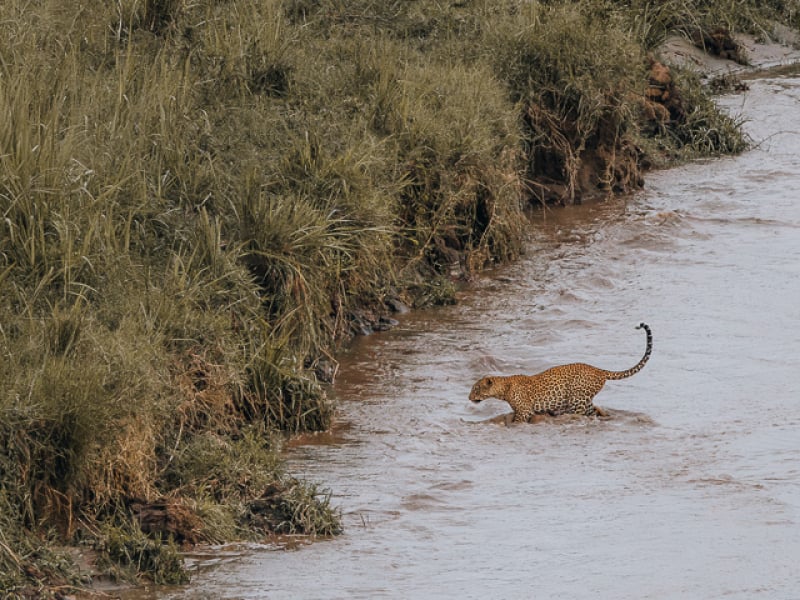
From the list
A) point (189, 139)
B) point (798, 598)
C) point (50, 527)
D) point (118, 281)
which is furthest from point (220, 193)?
point (798, 598)

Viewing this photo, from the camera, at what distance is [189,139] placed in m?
8.64

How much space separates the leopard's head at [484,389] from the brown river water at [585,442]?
13cm

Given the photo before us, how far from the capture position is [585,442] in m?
7.55

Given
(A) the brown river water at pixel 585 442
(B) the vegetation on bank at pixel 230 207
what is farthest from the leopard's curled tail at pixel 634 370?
(B) the vegetation on bank at pixel 230 207

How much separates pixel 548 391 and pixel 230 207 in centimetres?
208

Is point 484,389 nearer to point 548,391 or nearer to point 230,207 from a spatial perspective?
point 548,391

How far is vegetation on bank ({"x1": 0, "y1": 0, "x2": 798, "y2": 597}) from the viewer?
5.87 meters

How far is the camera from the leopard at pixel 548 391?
7.81 meters

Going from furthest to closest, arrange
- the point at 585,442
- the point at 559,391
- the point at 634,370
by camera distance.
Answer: the point at 634,370, the point at 559,391, the point at 585,442

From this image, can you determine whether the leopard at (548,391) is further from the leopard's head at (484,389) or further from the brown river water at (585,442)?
the brown river water at (585,442)

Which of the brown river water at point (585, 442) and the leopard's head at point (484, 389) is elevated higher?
the leopard's head at point (484, 389)

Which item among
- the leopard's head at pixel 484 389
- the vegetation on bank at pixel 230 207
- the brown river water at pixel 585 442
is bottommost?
the brown river water at pixel 585 442

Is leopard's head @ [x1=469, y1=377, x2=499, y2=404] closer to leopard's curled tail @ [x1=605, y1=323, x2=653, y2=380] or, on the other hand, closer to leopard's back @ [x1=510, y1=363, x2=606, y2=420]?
leopard's back @ [x1=510, y1=363, x2=606, y2=420]

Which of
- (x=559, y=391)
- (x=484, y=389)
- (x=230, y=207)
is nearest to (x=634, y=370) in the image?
(x=559, y=391)
